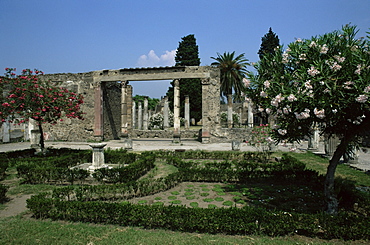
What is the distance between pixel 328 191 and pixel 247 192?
2.14 metres

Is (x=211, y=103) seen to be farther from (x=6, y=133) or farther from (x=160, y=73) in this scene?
(x=6, y=133)

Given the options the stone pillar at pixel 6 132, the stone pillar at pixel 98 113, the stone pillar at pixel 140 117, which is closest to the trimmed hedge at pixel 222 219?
the stone pillar at pixel 98 113

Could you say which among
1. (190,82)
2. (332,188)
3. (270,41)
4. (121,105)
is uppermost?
(270,41)

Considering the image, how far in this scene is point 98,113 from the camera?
22.5 meters

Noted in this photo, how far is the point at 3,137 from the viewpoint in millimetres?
20859

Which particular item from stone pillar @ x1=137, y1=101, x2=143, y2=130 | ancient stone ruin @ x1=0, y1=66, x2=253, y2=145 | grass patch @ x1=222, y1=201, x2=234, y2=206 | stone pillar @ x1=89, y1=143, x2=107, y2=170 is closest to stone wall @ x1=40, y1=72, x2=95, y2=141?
ancient stone ruin @ x1=0, y1=66, x2=253, y2=145

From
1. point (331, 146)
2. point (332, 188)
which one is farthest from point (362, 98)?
point (331, 146)

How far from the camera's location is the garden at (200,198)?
4.39 metres

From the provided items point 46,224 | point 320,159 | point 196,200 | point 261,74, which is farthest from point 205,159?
point 46,224

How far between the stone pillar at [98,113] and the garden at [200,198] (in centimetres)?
1149

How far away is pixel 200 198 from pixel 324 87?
3.73 meters

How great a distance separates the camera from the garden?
4.39 metres

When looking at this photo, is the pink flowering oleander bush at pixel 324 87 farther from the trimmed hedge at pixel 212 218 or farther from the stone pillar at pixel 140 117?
the stone pillar at pixel 140 117

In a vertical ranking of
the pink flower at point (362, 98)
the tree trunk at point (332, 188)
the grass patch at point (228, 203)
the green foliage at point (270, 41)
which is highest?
the green foliage at point (270, 41)
